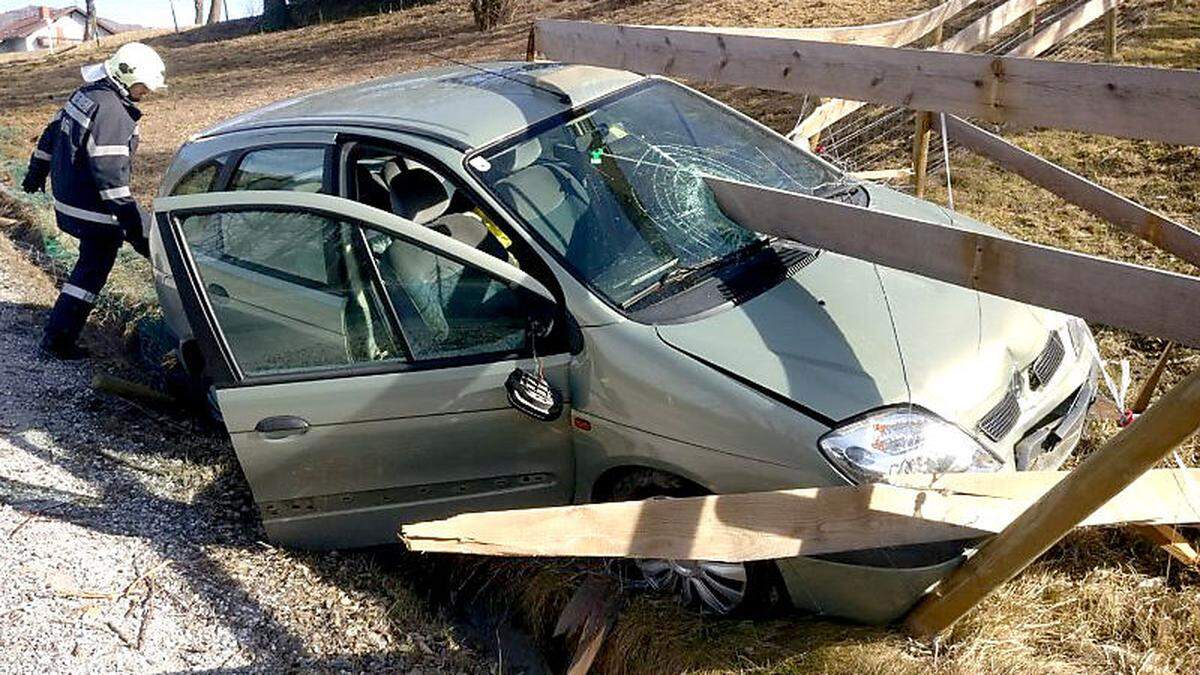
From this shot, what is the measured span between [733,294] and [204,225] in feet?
6.78

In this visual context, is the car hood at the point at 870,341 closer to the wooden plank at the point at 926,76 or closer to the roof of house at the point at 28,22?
the wooden plank at the point at 926,76

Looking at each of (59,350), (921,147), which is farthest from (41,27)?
(921,147)

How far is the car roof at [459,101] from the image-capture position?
3865mm

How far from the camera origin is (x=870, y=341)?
129 inches

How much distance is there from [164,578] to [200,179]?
1769 mm

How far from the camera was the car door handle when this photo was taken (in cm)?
370

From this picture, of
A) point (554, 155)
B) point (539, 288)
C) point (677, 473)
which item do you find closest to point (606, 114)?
point (554, 155)

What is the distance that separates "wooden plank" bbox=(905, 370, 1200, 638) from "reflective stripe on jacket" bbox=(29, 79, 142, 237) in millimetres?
4731

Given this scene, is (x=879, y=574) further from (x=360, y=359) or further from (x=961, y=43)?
(x=961, y=43)

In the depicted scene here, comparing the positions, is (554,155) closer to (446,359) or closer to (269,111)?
(446,359)

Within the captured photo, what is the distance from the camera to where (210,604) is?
3.81 meters

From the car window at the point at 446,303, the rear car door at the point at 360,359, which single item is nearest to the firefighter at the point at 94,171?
the rear car door at the point at 360,359

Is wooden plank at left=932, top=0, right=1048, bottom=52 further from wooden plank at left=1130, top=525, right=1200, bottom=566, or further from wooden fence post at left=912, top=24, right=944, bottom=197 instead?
wooden plank at left=1130, top=525, right=1200, bottom=566

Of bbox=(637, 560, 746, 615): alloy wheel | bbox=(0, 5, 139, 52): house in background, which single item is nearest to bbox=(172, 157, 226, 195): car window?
bbox=(637, 560, 746, 615): alloy wheel
